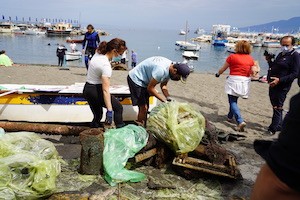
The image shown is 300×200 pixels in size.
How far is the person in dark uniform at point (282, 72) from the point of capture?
5.34 m

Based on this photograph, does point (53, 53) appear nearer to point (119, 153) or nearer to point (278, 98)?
point (278, 98)

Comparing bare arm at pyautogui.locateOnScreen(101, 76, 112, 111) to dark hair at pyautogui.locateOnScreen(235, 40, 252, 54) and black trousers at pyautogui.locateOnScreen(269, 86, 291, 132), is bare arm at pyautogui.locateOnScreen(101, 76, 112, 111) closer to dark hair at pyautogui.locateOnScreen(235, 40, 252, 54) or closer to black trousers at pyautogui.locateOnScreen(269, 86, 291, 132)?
dark hair at pyautogui.locateOnScreen(235, 40, 252, 54)

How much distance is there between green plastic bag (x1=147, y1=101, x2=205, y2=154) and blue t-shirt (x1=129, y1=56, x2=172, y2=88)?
567mm

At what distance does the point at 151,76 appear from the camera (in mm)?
4766

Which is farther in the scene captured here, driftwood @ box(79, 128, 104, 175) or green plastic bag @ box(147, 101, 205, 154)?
green plastic bag @ box(147, 101, 205, 154)

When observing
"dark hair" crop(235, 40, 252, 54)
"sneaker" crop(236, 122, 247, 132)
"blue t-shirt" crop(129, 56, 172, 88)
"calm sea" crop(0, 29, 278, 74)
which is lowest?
"calm sea" crop(0, 29, 278, 74)

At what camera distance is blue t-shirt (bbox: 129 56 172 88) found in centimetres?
443

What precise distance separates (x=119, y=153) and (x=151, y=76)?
1.64 meters

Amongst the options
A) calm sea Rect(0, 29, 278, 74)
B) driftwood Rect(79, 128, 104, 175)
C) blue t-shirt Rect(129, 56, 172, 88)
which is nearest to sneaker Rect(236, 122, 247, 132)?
blue t-shirt Rect(129, 56, 172, 88)

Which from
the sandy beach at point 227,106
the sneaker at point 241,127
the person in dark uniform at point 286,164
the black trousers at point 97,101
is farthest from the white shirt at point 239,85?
the person in dark uniform at point 286,164

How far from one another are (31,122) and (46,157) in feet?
6.84

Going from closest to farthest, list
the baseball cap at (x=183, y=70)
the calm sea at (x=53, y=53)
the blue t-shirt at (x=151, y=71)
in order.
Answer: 1. the baseball cap at (x=183, y=70)
2. the blue t-shirt at (x=151, y=71)
3. the calm sea at (x=53, y=53)

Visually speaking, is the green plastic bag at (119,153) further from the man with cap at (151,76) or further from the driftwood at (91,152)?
the man with cap at (151,76)

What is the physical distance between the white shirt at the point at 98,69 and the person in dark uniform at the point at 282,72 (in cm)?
343
